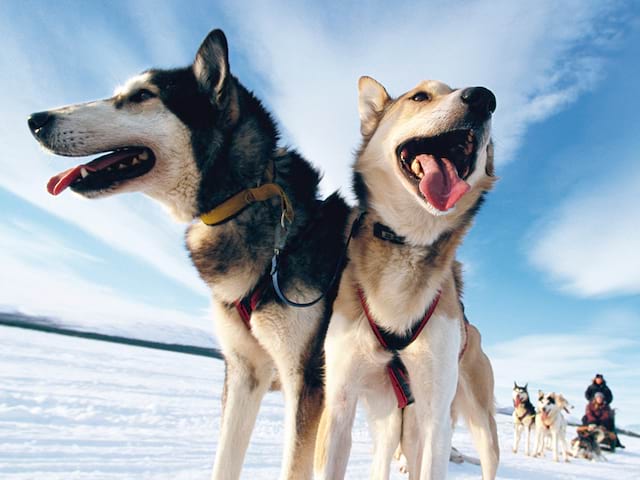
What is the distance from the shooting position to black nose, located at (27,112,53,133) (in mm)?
2400

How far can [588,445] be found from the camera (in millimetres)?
10711

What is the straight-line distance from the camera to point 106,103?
253 cm

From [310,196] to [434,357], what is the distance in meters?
1.16

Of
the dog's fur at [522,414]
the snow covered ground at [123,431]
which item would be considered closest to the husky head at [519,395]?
the dog's fur at [522,414]

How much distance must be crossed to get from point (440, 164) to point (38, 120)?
206cm

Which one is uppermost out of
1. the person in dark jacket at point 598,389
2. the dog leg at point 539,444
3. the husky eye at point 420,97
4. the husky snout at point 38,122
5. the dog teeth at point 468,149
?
the person in dark jacket at point 598,389

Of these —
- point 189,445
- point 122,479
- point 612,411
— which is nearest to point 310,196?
point 122,479

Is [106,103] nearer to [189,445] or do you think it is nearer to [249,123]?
[249,123]

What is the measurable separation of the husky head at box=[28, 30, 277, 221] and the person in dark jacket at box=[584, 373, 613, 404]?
13144 mm

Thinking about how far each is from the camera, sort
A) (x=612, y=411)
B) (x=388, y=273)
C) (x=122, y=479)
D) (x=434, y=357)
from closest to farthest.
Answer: (x=434, y=357), (x=388, y=273), (x=122, y=479), (x=612, y=411)

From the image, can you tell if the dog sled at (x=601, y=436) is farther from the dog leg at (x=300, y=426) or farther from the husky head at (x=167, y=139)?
the husky head at (x=167, y=139)

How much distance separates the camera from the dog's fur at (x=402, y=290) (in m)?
2.14

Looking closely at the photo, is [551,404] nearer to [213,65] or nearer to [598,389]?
[598,389]

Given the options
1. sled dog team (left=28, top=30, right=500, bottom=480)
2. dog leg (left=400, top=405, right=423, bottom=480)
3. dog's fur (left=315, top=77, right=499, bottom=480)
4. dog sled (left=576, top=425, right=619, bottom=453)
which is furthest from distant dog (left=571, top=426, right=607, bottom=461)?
dog's fur (left=315, top=77, right=499, bottom=480)
